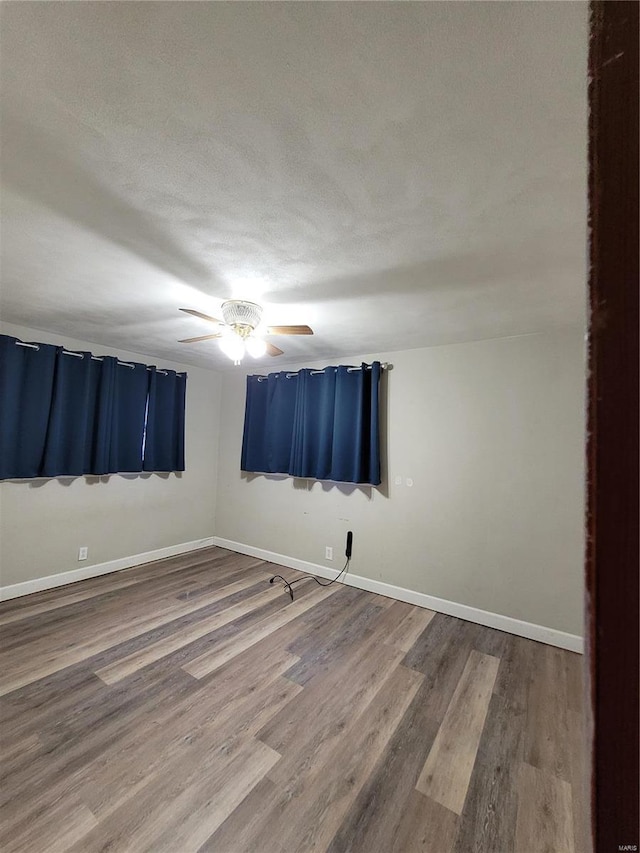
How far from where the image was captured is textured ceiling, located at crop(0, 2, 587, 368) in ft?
2.55

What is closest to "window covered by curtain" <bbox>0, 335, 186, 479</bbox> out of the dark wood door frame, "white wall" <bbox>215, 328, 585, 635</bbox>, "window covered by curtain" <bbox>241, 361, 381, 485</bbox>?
"window covered by curtain" <bbox>241, 361, 381, 485</bbox>

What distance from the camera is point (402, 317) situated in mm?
2441

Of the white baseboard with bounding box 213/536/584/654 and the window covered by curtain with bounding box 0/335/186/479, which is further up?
the window covered by curtain with bounding box 0/335/186/479

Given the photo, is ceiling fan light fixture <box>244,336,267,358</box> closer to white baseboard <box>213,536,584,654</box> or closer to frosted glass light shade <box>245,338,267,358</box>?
frosted glass light shade <box>245,338,267,358</box>

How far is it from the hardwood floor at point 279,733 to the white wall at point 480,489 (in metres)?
0.40

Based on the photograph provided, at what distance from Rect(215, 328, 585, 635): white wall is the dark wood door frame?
2751mm

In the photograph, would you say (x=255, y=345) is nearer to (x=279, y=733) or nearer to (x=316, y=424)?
(x=316, y=424)

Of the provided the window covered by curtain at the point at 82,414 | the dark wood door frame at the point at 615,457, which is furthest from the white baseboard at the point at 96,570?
the dark wood door frame at the point at 615,457

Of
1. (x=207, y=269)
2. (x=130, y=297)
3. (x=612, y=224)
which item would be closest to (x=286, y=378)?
(x=130, y=297)

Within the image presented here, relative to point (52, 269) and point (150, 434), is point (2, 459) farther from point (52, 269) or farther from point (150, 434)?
point (52, 269)

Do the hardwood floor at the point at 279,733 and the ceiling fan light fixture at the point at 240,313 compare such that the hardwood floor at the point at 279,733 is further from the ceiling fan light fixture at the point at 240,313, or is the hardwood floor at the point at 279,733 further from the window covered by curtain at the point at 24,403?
the ceiling fan light fixture at the point at 240,313

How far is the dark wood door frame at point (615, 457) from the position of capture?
26 cm

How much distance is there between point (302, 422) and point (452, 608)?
2230mm

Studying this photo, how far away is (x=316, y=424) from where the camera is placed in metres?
3.74
